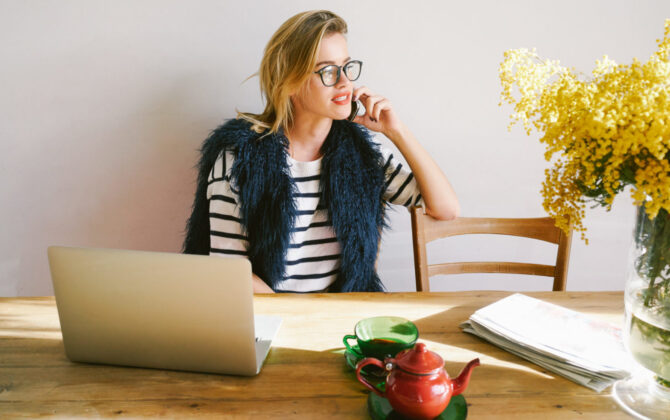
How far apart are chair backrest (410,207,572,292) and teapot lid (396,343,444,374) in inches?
27.1

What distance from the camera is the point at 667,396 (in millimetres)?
836

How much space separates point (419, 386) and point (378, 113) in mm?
981

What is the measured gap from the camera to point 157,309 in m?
0.86

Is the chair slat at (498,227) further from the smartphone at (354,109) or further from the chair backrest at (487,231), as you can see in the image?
the smartphone at (354,109)

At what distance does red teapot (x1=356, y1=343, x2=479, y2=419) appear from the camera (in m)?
0.73

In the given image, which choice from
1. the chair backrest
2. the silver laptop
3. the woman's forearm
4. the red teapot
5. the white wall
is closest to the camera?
the red teapot

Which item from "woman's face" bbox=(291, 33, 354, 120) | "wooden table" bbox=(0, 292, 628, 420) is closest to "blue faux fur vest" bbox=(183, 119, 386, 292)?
"woman's face" bbox=(291, 33, 354, 120)

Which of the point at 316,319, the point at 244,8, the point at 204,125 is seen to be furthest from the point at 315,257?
the point at 244,8

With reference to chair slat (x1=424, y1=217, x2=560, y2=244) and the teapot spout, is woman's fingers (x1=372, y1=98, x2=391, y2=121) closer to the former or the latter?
chair slat (x1=424, y1=217, x2=560, y2=244)

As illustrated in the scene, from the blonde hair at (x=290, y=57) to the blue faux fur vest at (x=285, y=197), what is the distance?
0.09m

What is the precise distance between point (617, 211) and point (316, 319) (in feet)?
4.62

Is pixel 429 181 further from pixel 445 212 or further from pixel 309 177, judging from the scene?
pixel 309 177

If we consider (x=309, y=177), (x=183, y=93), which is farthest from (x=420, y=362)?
(x=183, y=93)

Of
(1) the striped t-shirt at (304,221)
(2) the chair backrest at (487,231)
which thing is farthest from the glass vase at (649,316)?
(1) the striped t-shirt at (304,221)
